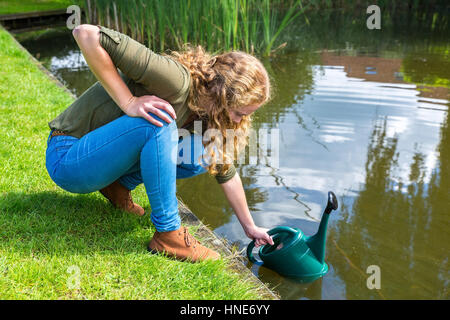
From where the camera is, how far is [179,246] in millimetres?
1815

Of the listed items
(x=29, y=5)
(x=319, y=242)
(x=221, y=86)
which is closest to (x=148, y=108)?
(x=221, y=86)

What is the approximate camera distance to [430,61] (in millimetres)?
6773

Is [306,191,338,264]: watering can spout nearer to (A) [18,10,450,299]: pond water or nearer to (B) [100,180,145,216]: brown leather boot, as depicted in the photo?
(A) [18,10,450,299]: pond water

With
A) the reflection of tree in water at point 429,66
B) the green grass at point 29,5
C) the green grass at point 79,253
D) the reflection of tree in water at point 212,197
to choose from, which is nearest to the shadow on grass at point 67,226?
the green grass at point 79,253

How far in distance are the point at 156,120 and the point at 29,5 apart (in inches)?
617

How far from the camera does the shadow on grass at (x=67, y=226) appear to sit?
1.81 meters

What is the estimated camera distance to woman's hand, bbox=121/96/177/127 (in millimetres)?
1632

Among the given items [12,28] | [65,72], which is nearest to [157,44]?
[65,72]

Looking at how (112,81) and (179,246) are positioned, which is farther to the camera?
(179,246)

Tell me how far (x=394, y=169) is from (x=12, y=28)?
12150 millimetres

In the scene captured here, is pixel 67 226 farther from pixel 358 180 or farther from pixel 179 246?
pixel 358 180

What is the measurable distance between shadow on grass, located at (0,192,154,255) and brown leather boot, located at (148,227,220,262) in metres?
0.09

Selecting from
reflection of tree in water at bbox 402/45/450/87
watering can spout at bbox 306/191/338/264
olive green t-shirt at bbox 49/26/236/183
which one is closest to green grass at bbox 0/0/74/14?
reflection of tree in water at bbox 402/45/450/87

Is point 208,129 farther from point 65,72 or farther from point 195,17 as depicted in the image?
point 65,72
